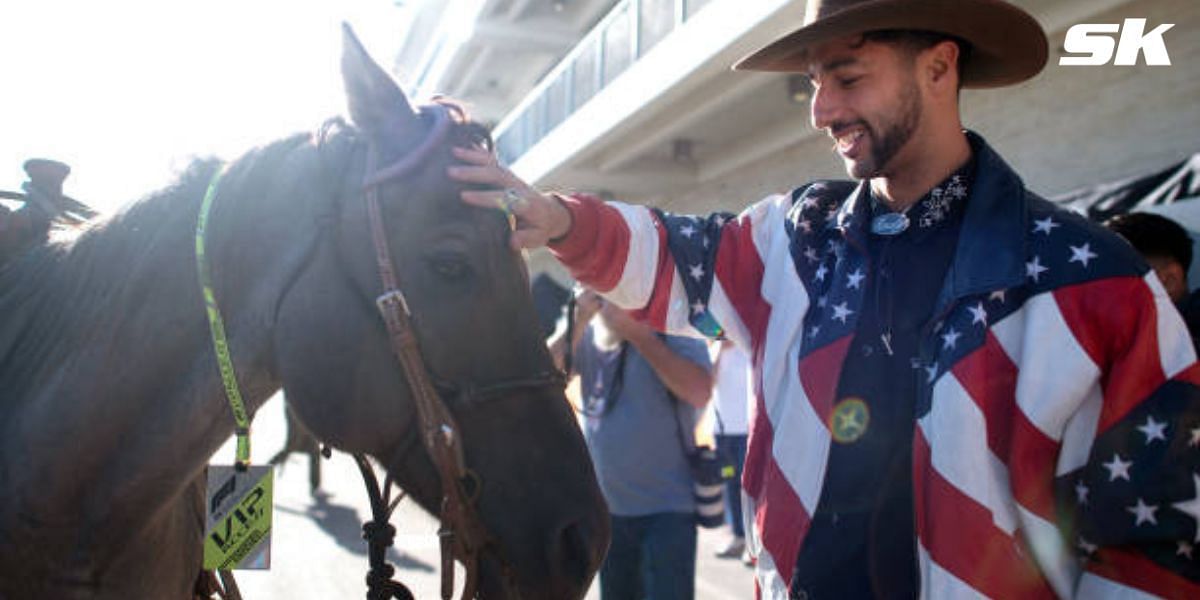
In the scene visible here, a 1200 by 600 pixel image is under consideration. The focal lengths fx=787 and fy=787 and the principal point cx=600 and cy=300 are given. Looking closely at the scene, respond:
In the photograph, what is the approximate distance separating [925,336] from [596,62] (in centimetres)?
1152

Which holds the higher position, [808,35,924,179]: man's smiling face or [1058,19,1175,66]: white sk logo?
[1058,19,1175,66]: white sk logo

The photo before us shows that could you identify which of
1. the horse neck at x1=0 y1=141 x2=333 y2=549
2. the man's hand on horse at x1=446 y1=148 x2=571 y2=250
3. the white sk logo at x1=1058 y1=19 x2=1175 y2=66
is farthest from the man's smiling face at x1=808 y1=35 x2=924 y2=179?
the white sk logo at x1=1058 y1=19 x2=1175 y2=66

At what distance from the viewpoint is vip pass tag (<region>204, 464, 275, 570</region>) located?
187 cm

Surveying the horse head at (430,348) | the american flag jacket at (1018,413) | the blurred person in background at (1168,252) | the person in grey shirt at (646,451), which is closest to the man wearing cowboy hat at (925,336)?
the american flag jacket at (1018,413)

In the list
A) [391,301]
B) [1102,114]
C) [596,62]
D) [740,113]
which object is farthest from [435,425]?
[596,62]

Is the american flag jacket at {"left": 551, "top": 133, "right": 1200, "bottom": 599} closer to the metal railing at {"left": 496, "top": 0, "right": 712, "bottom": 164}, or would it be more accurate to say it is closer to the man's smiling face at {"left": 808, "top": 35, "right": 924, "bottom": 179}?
the man's smiling face at {"left": 808, "top": 35, "right": 924, "bottom": 179}

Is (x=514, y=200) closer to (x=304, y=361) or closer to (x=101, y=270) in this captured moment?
(x=304, y=361)

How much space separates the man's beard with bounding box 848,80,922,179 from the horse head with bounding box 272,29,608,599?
2.52 ft

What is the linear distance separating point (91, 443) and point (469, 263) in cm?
90

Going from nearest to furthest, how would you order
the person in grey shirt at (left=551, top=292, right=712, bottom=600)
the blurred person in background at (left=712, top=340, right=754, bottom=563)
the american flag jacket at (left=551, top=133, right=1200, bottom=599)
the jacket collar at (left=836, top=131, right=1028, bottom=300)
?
the american flag jacket at (left=551, top=133, right=1200, bottom=599), the jacket collar at (left=836, top=131, right=1028, bottom=300), the person in grey shirt at (left=551, top=292, right=712, bottom=600), the blurred person in background at (left=712, top=340, right=754, bottom=563)

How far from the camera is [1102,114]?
659 cm

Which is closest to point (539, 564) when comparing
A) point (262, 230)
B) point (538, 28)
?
point (262, 230)

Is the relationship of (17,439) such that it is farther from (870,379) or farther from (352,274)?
(870,379)

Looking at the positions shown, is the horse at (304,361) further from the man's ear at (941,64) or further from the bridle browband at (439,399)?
the man's ear at (941,64)
